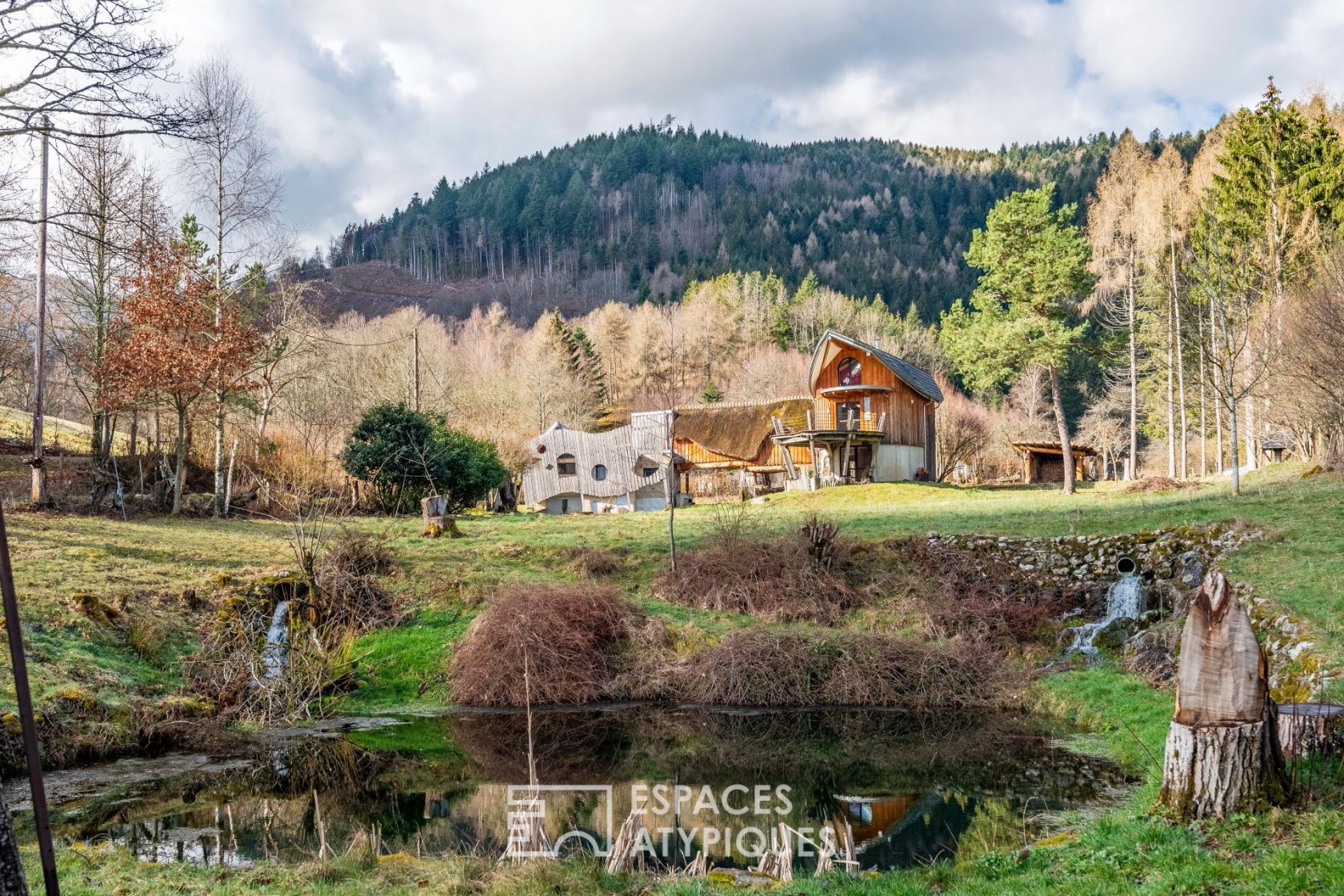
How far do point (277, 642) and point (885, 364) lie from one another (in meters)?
30.4

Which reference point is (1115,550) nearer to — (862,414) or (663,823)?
(663,823)

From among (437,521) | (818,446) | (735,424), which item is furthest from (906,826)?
(735,424)

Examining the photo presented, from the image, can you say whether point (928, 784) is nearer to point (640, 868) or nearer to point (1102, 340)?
point (640, 868)

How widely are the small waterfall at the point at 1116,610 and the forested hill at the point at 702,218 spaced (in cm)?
7647

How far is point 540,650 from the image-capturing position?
14.8m

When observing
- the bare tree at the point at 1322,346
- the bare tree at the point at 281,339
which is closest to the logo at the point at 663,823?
the bare tree at the point at 281,339

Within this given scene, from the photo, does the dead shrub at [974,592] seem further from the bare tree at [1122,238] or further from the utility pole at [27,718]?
the bare tree at [1122,238]

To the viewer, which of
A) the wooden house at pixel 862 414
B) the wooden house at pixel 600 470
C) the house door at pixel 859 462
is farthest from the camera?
the house door at pixel 859 462

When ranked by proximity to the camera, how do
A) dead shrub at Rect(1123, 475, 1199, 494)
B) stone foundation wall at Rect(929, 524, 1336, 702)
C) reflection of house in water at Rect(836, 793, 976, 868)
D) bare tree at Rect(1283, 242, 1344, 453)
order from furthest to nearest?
1. dead shrub at Rect(1123, 475, 1199, 494)
2. bare tree at Rect(1283, 242, 1344, 453)
3. stone foundation wall at Rect(929, 524, 1336, 702)
4. reflection of house in water at Rect(836, 793, 976, 868)

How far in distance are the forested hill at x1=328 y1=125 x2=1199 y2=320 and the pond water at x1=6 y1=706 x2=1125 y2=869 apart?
8186 centimetres

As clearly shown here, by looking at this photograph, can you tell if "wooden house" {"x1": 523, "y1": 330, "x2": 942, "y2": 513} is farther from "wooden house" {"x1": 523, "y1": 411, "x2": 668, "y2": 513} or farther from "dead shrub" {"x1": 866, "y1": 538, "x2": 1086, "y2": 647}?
"dead shrub" {"x1": 866, "y1": 538, "x2": 1086, "y2": 647}

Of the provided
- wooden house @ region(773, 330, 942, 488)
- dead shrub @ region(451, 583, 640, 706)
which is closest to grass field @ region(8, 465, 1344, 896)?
dead shrub @ region(451, 583, 640, 706)

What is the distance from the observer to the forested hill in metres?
108

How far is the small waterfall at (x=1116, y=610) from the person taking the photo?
15.1m
